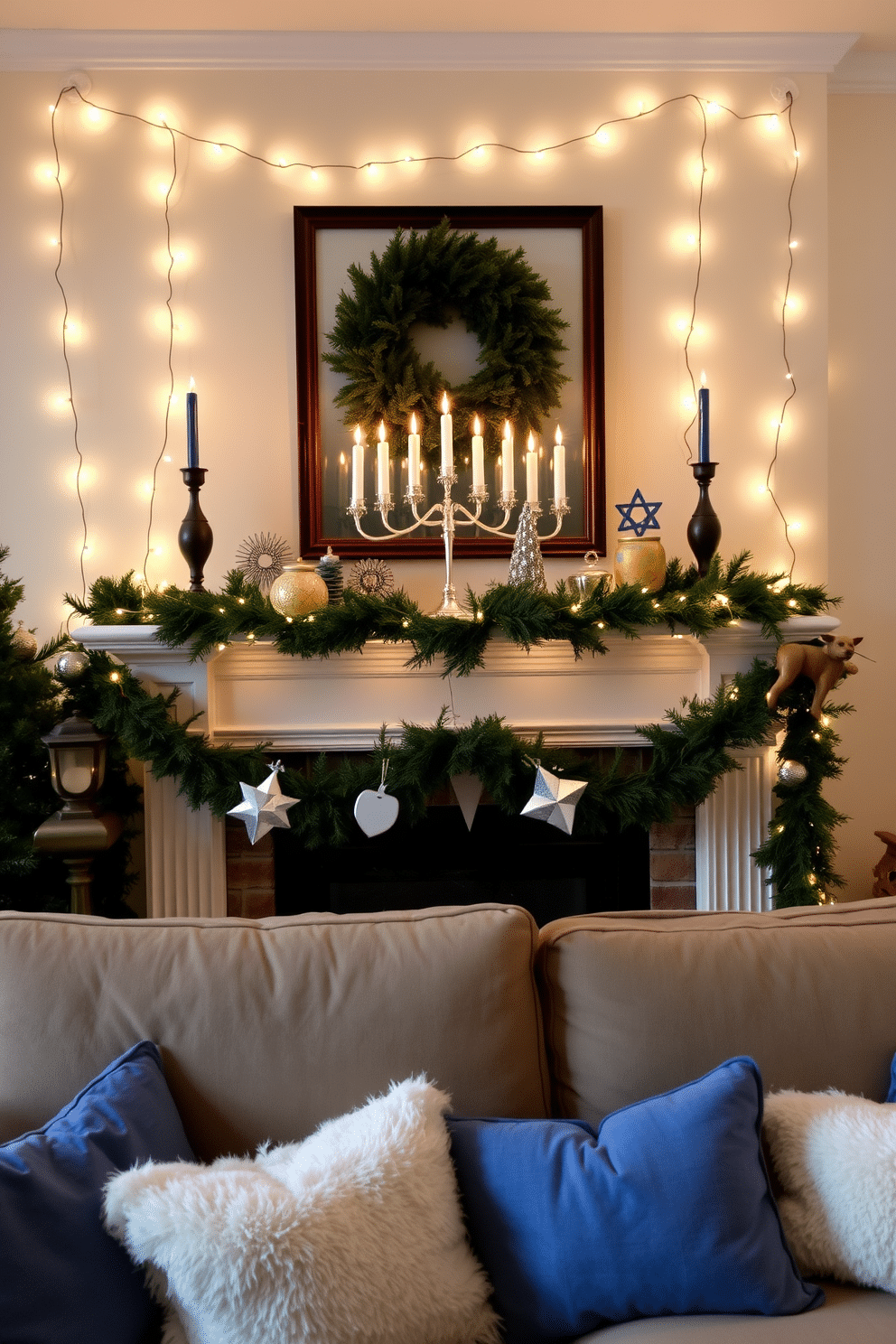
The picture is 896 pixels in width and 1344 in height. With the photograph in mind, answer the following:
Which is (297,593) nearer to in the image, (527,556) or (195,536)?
(195,536)

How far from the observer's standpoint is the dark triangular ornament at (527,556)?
2389 millimetres

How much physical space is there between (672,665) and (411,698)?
68cm

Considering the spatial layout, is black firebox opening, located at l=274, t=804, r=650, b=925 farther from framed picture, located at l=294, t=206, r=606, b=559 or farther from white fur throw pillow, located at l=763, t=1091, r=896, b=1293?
white fur throw pillow, located at l=763, t=1091, r=896, b=1293

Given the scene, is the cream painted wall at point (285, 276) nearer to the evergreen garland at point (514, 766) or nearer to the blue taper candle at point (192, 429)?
the blue taper candle at point (192, 429)

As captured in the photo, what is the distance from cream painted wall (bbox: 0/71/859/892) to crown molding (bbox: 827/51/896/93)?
0.16 m

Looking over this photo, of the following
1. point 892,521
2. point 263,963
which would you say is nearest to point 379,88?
point 892,521

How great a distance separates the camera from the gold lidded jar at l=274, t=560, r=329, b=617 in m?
2.30

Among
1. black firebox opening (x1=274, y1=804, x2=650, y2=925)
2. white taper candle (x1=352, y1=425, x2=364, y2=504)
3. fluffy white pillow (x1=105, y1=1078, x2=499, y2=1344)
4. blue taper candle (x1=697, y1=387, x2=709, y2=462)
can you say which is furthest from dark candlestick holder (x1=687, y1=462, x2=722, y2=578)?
fluffy white pillow (x1=105, y1=1078, x2=499, y2=1344)

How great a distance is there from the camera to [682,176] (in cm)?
269

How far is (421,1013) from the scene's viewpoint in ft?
4.07

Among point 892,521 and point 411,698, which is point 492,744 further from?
point 892,521

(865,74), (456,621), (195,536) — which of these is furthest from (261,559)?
(865,74)

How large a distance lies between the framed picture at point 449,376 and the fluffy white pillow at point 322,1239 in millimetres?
1815

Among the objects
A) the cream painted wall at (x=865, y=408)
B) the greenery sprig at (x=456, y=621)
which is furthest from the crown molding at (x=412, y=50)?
the greenery sprig at (x=456, y=621)
